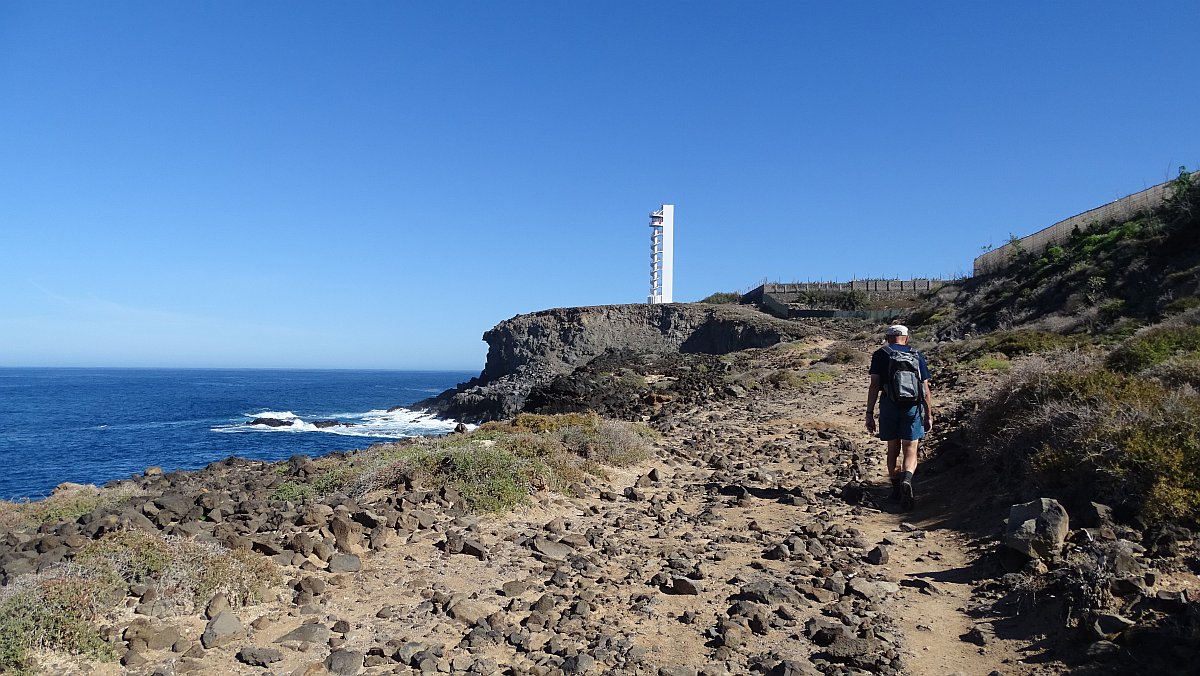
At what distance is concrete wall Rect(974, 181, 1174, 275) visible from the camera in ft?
79.7

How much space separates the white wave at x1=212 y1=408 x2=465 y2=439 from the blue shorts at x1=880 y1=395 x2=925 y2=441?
28593 mm

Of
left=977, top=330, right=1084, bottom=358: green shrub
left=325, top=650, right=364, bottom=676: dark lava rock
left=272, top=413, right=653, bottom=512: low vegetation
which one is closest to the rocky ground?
left=325, top=650, right=364, bottom=676: dark lava rock

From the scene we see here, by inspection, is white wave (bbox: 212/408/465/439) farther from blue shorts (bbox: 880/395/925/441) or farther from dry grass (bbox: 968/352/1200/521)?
dry grass (bbox: 968/352/1200/521)

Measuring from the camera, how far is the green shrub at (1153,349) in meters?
7.73

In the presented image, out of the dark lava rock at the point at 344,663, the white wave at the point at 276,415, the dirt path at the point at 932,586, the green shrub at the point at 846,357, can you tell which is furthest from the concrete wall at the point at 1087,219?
the white wave at the point at 276,415

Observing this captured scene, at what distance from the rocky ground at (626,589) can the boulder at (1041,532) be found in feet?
0.86

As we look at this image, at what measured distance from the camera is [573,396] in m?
22.0

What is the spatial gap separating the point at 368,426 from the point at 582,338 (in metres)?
17.4

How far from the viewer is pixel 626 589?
4.62 m

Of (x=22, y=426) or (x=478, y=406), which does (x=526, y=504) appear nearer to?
(x=478, y=406)

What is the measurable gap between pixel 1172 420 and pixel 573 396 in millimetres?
17976

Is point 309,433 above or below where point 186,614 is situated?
below

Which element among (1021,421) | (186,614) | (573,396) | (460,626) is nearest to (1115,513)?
(1021,421)

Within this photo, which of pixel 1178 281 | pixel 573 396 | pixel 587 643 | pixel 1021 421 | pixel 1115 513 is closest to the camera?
pixel 587 643
